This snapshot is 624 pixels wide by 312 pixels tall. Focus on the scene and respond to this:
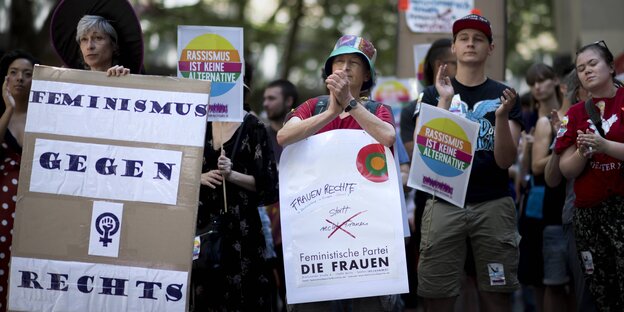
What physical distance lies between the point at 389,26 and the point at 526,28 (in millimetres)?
4503

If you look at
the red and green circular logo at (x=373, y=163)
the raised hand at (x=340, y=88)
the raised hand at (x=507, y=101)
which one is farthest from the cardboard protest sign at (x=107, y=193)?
the raised hand at (x=507, y=101)

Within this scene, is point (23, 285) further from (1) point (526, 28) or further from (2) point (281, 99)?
(1) point (526, 28)

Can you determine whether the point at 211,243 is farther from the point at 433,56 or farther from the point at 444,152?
the point at 433,56

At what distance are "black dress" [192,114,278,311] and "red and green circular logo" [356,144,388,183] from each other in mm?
968

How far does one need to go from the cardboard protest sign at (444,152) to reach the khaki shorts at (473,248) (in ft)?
0.52

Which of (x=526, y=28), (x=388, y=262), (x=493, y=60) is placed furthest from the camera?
(x=526, y=28)

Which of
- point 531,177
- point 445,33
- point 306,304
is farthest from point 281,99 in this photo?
point 306,304

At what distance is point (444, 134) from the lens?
18.7ft

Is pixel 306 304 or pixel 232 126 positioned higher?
pixel 232 126

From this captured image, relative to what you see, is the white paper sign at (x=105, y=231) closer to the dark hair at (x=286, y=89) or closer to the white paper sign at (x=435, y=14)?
the dark hair at (x=286, y=89)

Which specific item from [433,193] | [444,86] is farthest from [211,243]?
[444,86]

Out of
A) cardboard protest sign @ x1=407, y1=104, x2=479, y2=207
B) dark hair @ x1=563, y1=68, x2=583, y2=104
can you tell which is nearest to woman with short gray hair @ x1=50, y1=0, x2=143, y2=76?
cardboard protest sign @ x1=407, y1=104, x2=479, y2=207

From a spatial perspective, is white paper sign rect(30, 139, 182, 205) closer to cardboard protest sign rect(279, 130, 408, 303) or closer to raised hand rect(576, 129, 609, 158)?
cardboard protest sign rect(279, 130, 408, 303)

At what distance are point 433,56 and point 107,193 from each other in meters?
3.13
